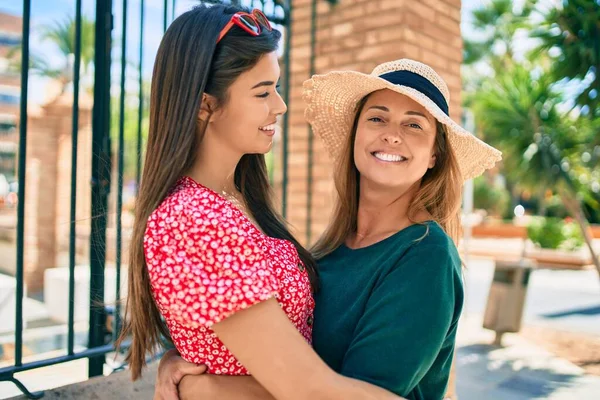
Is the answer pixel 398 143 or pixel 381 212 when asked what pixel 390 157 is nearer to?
pixel 398 143

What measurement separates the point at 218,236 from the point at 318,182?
2784 millimetres

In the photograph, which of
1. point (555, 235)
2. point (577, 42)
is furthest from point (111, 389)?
point (555, 235)

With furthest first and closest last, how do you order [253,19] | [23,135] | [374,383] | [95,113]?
[95,113]
[23,135]
[253,19]
[374,383]

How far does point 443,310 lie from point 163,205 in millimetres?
717

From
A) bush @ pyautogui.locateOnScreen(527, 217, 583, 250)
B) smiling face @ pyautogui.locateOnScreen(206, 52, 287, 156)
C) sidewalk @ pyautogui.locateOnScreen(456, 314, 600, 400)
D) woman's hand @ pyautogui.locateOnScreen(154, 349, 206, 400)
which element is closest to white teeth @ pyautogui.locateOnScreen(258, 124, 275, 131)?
smiling face @ pyautogui.locateOnScreen(206, 52, 287, 156)

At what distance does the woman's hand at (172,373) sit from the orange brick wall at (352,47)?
1936 mm

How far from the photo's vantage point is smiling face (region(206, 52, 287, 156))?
61.4 inches

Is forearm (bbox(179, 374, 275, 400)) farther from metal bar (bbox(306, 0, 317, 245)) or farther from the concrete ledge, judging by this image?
metal bar (bbox(306, 0, 317, 245))

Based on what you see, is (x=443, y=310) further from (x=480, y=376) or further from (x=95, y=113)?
(x=480, y=376)


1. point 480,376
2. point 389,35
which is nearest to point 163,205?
point 389,35

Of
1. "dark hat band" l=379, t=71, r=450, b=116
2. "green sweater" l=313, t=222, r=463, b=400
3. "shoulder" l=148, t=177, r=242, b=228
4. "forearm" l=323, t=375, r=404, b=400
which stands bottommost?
"forearm" l=323, t=375, r=404, b=400

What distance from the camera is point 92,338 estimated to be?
2893 millimetres

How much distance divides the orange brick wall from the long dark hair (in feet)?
6.71

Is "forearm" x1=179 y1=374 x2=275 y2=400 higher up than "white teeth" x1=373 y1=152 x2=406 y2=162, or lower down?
lower down
